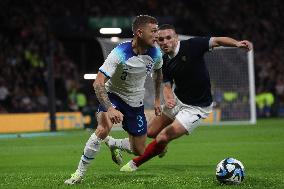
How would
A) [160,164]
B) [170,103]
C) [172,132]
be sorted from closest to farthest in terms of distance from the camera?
[172,132], [170,103], [160,164]

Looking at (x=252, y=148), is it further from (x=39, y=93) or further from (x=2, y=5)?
(x=2, y=5)

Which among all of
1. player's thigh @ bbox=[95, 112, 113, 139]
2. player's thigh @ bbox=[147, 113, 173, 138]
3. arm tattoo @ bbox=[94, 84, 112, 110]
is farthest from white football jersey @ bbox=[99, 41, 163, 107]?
player's thigh @ bbox=[147, 113, 173, 138]

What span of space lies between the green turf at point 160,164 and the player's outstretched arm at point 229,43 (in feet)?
5.56

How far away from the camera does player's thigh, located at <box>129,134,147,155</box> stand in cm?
961

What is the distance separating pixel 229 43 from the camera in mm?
8891

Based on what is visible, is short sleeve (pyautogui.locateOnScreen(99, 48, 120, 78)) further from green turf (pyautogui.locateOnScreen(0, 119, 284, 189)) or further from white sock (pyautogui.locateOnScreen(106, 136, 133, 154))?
white sock (pyautogui.locateOnScreen(106, 136, 133, 154))

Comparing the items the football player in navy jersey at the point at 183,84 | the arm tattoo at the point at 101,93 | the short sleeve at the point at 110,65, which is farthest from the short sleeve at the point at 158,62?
the arm tattoo at the point at 101,93

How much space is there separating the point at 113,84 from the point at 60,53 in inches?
868

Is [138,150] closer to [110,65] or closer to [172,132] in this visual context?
[172,132]

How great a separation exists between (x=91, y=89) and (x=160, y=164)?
16.9 meters

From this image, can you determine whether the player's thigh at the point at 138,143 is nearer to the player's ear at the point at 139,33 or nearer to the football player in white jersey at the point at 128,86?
the football player in white jersey at the point at 128,86

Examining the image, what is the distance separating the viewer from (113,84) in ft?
29.7

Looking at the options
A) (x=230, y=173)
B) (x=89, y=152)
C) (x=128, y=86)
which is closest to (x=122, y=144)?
(x=128, y=86)

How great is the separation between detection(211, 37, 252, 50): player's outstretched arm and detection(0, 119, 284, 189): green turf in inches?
66.8
